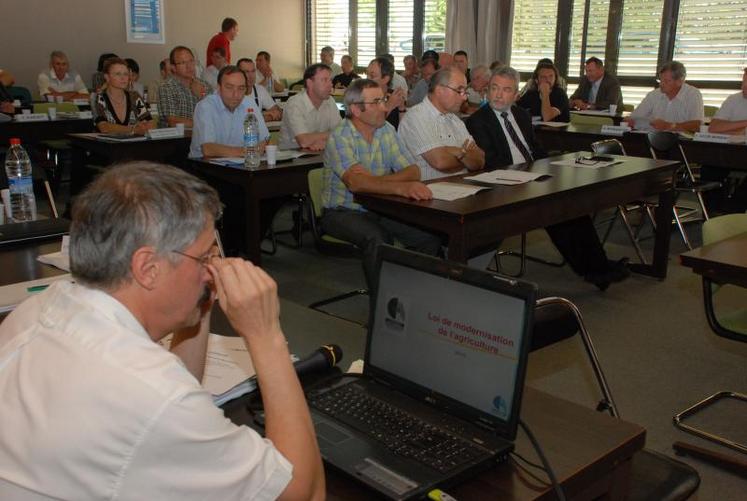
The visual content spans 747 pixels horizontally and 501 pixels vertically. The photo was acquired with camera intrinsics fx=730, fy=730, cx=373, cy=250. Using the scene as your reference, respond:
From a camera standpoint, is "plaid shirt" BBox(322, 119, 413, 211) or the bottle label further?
"plaid shirt" BBox(322, 119, 413, 211)

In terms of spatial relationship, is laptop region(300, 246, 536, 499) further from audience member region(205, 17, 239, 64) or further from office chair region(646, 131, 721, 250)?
audience member region(205, 17, 239, 64)

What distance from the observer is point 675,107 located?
6473mm

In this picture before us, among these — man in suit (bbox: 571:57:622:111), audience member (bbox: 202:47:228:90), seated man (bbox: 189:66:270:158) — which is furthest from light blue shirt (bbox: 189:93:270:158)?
man in suit (bbox: 571:57:622:111)

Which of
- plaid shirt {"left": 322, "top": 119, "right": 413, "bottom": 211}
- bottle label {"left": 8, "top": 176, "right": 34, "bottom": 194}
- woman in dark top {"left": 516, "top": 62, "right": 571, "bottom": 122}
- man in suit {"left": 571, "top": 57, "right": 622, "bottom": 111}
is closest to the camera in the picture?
bottle label {"left": 8, "top": 176, "right": 34, "bottom": 194}

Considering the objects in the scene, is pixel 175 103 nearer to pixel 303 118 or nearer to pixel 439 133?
pixel 303 118

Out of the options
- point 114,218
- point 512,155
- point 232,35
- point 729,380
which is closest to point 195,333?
point 114,218

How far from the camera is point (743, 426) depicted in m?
2.81

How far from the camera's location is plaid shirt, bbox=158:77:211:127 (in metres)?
6.15

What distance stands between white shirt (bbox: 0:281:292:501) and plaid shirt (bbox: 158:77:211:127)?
216 inches

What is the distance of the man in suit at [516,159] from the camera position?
4.32 m

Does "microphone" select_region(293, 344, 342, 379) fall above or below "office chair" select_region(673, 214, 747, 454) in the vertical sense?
above

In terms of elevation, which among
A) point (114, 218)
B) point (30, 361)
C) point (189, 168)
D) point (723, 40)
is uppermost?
point (723, 40)

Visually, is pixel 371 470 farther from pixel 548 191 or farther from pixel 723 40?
pixel 723 40

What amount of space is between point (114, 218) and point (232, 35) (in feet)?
30.5
